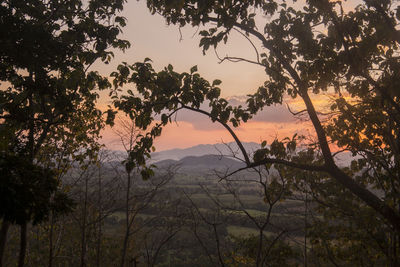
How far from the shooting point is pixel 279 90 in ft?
24.0

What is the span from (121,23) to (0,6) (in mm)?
3105

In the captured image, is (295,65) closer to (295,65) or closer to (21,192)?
(295,65)

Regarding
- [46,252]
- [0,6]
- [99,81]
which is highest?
[0,6]

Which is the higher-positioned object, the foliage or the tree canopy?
the tree canopy

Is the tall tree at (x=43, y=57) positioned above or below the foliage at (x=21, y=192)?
above

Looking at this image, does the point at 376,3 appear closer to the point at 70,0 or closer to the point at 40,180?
the point at 40,180

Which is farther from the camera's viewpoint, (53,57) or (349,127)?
(349,127)

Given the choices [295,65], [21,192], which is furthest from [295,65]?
[21,192]

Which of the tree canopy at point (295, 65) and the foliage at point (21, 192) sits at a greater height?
the tree canopy at point (295, 65)

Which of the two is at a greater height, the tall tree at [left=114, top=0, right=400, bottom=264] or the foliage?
the tall tree at [left=114, top=0, right=400, bottom=264]

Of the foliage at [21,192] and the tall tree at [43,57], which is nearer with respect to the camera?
the foliage at [21,192]

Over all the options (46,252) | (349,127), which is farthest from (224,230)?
(349,127)

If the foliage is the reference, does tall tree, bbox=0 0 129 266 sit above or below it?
above

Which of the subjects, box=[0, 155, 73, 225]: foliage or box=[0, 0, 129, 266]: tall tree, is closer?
box=[0, 155, 73, 225]: foliage
